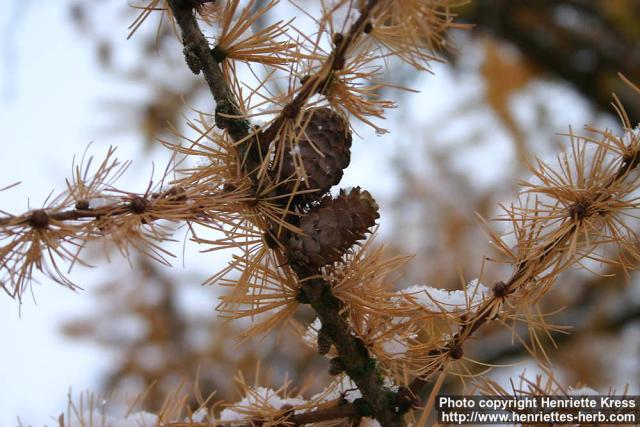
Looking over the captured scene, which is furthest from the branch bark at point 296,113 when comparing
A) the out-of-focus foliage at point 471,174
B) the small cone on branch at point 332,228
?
the out-of-focus foliage at point 471,174

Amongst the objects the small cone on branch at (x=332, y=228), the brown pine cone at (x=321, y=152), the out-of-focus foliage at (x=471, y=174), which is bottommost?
the small cone on branch at (x=332, y=228)

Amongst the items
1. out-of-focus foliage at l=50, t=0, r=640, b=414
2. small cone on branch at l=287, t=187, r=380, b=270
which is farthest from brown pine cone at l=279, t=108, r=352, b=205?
out-of-focus foliage at l=50, t=0, r=640, b=414

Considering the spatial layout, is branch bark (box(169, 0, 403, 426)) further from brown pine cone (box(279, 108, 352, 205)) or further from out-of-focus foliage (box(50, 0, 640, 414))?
out-of-focus foliage (box(50, 0, 640, 414))

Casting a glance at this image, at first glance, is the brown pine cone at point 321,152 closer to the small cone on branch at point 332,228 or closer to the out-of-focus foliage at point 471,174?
the small cone on branch at point 332,228

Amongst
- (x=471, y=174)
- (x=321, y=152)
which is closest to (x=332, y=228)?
(x=321, y=152)

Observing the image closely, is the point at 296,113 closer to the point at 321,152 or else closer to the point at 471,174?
the point at 321,152

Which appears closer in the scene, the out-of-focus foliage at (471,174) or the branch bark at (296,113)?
the branch bark at (296,113)
